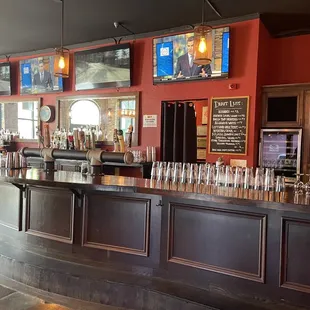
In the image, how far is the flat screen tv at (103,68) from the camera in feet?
17.5

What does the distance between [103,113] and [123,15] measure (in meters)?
1.71

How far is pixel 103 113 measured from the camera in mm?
5684

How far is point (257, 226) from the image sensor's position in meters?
2.27

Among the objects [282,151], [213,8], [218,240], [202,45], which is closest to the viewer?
[218,240]

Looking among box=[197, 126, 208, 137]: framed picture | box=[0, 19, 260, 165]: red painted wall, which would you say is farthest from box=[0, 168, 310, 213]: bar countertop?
box=[197, 126, 208, 137]: framed picture

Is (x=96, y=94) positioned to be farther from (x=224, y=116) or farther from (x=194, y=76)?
(x=224, y=116)

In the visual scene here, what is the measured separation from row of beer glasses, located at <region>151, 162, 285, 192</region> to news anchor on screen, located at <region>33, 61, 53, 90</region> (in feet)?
13.1

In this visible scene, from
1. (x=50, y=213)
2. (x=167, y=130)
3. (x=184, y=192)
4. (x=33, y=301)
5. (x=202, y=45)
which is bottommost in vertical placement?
(x=33, y=301)

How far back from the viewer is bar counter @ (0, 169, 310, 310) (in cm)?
219

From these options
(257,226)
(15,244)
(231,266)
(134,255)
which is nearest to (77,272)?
(134,255)

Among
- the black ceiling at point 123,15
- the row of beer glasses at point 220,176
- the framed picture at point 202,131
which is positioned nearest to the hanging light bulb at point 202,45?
the row of beer glasses at point 220,176

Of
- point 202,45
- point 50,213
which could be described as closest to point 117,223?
point 50,213

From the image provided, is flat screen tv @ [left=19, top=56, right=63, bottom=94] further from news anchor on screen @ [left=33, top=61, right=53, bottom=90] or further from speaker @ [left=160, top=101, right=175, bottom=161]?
speaker @ [left=160, top=101, right=175, bottom=161]

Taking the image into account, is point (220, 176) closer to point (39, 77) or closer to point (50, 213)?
point (50, 213)
